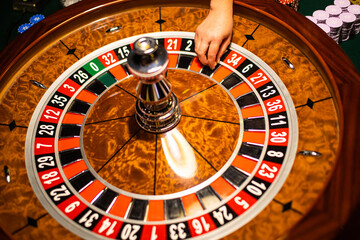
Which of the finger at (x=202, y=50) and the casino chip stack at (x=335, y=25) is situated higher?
the casino chip stack at (x=335, y=25)

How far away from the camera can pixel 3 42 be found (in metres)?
3.06

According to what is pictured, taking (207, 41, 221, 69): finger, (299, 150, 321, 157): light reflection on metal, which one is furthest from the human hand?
(299, 150, 321, 157): light reflection on metal

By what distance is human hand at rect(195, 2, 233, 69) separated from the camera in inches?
78.7

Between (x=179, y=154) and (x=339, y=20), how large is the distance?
6.50ft

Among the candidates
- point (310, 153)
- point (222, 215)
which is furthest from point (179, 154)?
point (310, 153)

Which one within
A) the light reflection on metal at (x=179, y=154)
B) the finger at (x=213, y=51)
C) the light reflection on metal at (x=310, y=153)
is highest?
the finger at (x=213, y=51)

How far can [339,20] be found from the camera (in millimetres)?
2775

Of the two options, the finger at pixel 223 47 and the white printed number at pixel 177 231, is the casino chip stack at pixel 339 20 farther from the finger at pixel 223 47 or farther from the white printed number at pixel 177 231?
the white printed number at pixel 177 231

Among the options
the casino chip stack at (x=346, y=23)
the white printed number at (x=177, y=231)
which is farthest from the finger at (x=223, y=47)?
the casino chip stack at (x=346, y=23)

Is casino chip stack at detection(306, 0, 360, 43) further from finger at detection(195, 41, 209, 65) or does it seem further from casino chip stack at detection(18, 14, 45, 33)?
casino chip stack at detection(18, 14, 45, 33)

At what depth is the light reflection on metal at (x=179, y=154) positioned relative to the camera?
5.45ft

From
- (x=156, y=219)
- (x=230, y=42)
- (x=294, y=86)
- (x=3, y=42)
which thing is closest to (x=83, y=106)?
(x=156, y=219)

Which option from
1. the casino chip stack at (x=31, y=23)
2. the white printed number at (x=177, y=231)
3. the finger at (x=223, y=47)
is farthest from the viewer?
the casino chip stack at (x=31, y=23)

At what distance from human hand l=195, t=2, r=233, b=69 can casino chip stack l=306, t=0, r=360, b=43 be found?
112 cm
